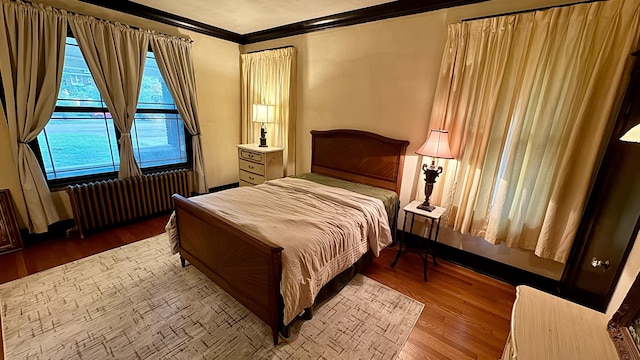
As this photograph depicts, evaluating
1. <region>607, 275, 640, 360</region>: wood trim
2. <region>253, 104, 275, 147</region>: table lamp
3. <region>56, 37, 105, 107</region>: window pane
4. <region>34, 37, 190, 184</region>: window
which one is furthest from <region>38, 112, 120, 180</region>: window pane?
<region>607, 275, 640, 360</region>: wood trim

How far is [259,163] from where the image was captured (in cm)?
381

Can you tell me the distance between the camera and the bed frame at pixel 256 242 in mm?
1581

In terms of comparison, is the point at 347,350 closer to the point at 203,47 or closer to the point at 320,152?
the point at 320,152

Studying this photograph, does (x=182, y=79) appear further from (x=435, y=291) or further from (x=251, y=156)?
(x=435, y=291)

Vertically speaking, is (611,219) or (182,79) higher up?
(182,79)

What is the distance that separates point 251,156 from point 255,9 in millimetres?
1934

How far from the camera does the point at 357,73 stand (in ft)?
10.2

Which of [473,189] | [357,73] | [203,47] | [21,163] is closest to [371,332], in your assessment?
[473,189]

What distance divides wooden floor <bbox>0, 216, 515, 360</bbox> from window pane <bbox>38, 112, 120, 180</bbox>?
31.9 inches

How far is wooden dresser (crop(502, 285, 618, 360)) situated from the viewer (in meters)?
0.94

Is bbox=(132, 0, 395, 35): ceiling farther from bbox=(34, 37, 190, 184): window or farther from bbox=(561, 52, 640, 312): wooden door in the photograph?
bbox=(561, 52, 640, 312): wooden door

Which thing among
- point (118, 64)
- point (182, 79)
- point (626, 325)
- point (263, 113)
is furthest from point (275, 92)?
point (626, 325)

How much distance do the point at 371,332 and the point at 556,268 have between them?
5.90 ft

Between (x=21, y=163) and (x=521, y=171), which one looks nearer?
(x=521, y=171)
